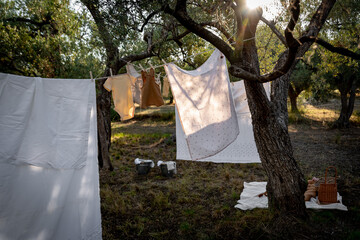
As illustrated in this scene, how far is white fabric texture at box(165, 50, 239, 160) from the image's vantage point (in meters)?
2.92

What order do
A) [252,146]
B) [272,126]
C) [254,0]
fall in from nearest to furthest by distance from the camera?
[254,0] → [272,126] → [252,146]

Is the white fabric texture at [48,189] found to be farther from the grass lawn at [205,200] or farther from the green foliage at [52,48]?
the green foliage at [52,48]

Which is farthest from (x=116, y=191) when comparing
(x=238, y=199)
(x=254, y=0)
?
(x=254, y=0)

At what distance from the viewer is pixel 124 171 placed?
6023 mm

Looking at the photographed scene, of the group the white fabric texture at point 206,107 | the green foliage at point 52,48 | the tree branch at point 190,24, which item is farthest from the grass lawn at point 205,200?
the green foliage at point 52,48

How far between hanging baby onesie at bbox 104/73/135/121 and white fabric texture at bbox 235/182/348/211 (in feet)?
8.27

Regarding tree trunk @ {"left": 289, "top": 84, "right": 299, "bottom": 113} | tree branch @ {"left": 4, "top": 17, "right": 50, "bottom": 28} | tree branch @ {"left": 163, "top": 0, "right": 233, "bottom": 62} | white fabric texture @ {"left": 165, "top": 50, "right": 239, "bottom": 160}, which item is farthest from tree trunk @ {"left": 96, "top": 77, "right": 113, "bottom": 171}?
tree trunk @ {"left": 289, "top": 84, "right": 299, "bottom": 113}

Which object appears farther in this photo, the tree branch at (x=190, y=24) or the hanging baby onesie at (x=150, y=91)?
the hanging baby onesie at (x=150, y=91)

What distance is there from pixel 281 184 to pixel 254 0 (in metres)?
2.35

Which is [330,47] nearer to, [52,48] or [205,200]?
[205,200]

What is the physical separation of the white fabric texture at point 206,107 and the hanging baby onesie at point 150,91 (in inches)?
50.0

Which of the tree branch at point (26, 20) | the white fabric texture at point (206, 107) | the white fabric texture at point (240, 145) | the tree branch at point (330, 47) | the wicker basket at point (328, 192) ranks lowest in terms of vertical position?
the wicker basket at point (328, 192)

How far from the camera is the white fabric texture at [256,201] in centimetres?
346

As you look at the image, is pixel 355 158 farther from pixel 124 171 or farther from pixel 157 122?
pixel 157 122
